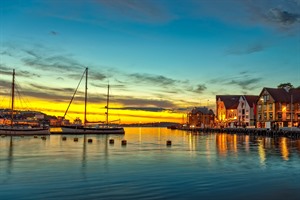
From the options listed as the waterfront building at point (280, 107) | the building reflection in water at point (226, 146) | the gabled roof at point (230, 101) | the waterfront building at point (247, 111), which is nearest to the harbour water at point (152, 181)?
the building reflection in water at point (226, 146)

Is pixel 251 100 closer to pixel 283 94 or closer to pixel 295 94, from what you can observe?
pixel 283 94

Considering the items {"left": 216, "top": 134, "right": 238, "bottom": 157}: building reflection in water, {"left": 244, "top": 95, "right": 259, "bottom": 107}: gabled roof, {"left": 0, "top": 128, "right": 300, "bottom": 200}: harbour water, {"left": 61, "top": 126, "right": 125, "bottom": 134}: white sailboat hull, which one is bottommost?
{"left": 0, "top": 128, "right": 300, "bottom": 200}: harbour water

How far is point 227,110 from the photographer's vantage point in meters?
164

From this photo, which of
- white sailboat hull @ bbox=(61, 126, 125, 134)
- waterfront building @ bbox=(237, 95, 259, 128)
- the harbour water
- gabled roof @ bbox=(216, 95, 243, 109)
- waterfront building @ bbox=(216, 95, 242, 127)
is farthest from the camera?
gabled roof @ bbox=(216, 95, 243, 109)

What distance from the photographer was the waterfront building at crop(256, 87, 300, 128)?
12062 centimetres

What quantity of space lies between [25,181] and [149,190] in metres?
9.00

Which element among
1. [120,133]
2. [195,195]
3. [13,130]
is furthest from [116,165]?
[120,133]

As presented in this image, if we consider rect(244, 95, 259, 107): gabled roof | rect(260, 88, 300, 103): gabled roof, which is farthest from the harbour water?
rect(244, 95, 259, 107): gabled roof

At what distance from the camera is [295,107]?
12056 centimetres

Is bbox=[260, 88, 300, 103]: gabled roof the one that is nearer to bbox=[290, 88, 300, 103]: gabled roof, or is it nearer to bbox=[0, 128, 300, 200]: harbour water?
bbox=[290, 88, 300, 103]: gabled roof

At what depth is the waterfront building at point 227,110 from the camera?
6270 inches

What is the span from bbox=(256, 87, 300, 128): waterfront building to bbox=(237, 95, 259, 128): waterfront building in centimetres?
1443

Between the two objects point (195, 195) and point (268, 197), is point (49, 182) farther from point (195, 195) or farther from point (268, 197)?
point (268, 197)

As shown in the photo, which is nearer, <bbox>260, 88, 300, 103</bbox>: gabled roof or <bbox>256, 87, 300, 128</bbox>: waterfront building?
<bbox>256, 87, 300, 128</bbox>: waterfront building
